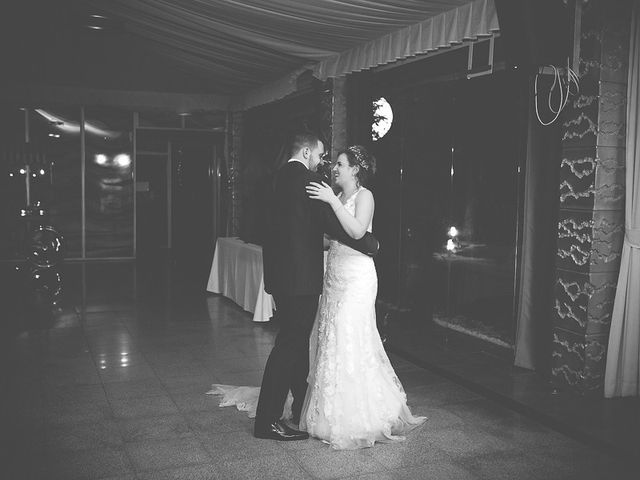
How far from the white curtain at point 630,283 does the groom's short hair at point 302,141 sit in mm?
1962

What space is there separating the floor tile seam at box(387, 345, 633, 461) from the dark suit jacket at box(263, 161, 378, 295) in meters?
1.44

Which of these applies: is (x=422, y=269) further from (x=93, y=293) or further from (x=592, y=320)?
(x=93, y=293)

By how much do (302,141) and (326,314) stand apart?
38.3 inches

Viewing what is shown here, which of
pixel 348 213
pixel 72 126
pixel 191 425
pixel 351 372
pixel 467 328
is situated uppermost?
pixel 72 126

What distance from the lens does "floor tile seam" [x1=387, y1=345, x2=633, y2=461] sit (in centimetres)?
352

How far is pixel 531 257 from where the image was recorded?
483 centimetres

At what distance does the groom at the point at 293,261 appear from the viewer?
353 cm

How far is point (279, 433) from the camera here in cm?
361

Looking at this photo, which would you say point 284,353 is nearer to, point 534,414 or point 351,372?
point 351,372

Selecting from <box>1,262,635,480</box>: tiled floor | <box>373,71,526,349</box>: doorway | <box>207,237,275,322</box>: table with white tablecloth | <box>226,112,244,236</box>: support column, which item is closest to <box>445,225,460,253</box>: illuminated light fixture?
<box>373,71,526,349</box>: doorway

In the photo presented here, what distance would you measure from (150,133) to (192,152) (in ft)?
5.76

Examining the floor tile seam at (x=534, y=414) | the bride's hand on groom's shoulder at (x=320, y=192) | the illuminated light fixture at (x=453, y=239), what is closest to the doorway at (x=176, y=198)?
the illuminated light fixture at (x=453, y=239)

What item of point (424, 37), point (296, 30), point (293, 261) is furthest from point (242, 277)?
point (293, 261)

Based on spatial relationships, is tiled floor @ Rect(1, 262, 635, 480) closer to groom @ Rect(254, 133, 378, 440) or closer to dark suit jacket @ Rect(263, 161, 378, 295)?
groom @ Rect(254, 133, 378, 440)
